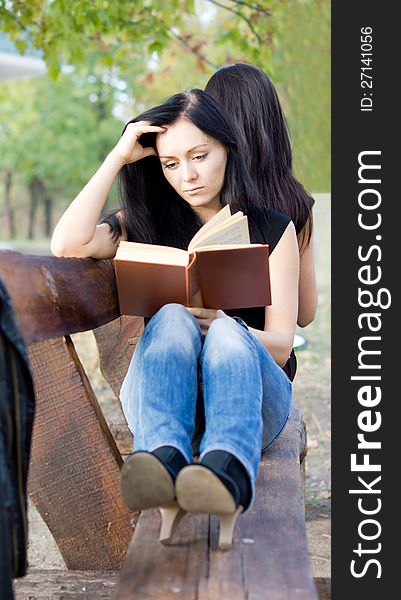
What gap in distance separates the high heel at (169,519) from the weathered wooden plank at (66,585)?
2.91ft

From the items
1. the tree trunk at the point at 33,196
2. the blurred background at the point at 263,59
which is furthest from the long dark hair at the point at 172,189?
the tree trunk at the point at 33,196

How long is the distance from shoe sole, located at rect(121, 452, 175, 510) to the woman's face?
1.04 meters

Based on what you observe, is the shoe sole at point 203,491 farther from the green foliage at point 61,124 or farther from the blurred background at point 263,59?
the green foliage at point 61,124

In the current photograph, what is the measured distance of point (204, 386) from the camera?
→ 2.14 meters

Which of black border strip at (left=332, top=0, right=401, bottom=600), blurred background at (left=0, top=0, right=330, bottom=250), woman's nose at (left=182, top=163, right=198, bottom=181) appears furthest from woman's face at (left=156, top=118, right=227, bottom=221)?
blurred background at (left=0, top=0, right=330, bottom=250)

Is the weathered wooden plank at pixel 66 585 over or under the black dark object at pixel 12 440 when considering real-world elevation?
under

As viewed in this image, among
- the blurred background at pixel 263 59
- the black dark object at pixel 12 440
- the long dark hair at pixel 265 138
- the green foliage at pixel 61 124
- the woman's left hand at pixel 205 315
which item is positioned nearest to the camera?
the black dark object at pixel 12 440

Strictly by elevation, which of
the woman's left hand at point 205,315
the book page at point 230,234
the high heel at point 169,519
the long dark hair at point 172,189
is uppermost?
the long dark hair at point 172,189

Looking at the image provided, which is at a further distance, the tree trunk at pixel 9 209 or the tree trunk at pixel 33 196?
the tree trunk at pixel 9 209

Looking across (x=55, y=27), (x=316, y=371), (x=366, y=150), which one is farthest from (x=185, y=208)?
(x=316, y=371)

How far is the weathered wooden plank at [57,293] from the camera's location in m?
1.89

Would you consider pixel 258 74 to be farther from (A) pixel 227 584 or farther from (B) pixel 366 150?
(A) pixel 227 584

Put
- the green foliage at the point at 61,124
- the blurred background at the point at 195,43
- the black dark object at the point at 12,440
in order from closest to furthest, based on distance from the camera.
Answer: the black dark object at the point at 12,440 → the blurred background at the point at 195,43 → the green foliage at the point at 61,124

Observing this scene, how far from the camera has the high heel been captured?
1918 millimetres
